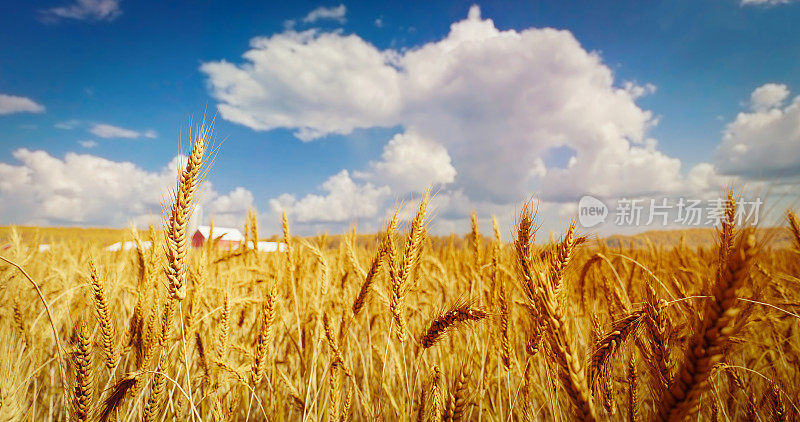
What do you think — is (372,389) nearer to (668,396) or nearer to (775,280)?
(668,396)

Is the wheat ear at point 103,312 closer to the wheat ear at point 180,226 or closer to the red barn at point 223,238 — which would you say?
the wheat ear at point 180,226

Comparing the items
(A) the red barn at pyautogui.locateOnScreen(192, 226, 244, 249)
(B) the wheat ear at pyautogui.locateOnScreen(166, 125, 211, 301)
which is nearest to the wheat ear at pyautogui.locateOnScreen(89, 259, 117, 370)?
(B) the wheat ear at pyautogui.locateOnScreen(166, 125, 211, 301)

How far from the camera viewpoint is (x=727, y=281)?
926 millimetres

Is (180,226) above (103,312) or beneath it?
above

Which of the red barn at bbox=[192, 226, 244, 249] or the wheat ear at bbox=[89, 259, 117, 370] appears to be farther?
the red barn at bbox=[192, 226, 244, 249]

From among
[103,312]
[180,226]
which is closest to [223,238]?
[103,312]

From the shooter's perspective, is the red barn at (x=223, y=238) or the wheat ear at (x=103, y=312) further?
the red barn at (x=223, y=238)

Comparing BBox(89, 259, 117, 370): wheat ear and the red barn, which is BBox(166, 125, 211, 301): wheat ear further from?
the red barn

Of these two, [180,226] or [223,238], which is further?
[223,238]

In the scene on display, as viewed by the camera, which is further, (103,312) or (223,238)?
(223,238)

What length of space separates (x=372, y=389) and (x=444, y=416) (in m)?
1.63

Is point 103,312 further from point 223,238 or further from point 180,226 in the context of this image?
point 223,238

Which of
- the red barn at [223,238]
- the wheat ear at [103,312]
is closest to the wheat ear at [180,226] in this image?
the wheat ear at [103,312]

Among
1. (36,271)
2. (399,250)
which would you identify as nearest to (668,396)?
(399,250)
